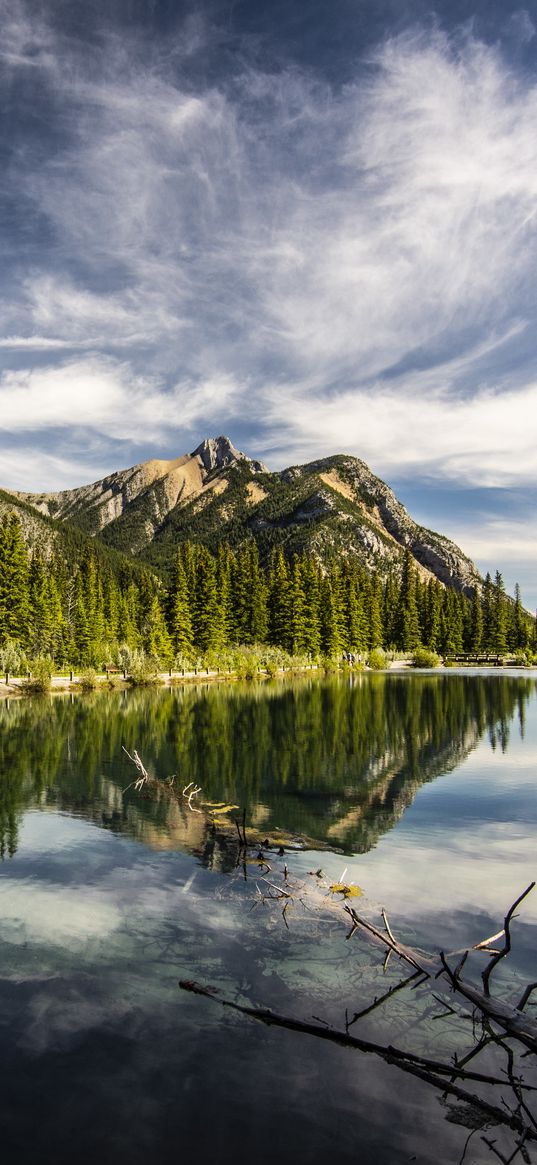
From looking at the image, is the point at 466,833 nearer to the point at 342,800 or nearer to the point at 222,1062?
the point at 342,800

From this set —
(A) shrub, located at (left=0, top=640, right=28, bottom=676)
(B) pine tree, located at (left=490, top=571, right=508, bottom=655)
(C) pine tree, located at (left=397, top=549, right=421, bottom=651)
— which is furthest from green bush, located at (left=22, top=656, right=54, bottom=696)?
(B) pine tree, located at (left=490, top=571, right=508, bottom=655)

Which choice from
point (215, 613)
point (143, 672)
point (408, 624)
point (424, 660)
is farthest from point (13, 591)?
point (408, 624)

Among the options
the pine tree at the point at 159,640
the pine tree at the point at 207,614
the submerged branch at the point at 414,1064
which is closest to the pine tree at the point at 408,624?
the pine tree at the point at 207,614

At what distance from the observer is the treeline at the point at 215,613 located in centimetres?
7575

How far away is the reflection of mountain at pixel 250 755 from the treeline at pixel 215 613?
77.9 ft

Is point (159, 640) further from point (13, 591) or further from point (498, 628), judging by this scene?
point (498, 628)

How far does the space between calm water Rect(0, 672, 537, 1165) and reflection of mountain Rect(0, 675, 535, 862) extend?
17 centimetres

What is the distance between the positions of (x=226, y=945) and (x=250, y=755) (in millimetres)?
17917

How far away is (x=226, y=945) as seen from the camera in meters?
10.2

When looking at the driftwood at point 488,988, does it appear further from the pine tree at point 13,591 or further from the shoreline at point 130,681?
the pine tree at point 13,591

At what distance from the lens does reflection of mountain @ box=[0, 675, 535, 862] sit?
18.2 m

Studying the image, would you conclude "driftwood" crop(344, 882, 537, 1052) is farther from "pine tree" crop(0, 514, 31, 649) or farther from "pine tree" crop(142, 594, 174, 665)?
"pine tree" crop(142, 594, 174, 665)

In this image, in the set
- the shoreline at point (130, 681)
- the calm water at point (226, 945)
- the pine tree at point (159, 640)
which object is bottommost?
the calm water at point (226, 945)

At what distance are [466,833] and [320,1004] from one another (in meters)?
9.53
